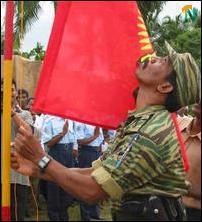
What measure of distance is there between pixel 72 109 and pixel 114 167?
45 cm

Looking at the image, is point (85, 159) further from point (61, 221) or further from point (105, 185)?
point (105, 185)

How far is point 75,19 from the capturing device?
9.43ft

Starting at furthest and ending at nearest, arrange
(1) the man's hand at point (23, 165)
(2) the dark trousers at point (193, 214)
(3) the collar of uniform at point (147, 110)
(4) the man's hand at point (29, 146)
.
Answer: (2) the dark trousers at point (193, 214)
(3) the collar of uniform at point (147, 110)
(1) the man's hand at point (23, 165)
(4) the man's hand at point (29, 146)

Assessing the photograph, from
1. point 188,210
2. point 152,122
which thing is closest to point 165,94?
point 152,122

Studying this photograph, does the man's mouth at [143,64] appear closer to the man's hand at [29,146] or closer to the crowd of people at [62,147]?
the man's hand at [29,146]

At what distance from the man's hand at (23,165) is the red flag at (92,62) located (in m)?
0.24

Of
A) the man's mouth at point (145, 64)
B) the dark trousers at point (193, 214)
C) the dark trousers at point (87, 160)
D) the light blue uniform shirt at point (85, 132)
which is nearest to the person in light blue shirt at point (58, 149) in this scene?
the light blue uniform shirt at point (85, 132)

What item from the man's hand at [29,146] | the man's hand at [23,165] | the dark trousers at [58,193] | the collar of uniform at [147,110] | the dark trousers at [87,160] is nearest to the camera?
the man's hand at [29,146]

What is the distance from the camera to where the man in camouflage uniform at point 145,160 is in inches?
100.0

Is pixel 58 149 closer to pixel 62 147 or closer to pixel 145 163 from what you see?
pixel 62 147

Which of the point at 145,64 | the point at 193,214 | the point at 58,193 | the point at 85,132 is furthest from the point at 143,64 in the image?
the point at 85,132

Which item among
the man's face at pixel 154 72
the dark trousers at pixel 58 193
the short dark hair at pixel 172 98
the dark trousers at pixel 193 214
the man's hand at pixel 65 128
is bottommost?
the dark trousers at pixel 58 193

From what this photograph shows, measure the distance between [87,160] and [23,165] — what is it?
5.12 meters

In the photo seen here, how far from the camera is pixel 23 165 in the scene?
8.82 ft
